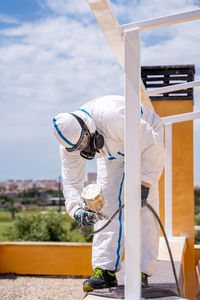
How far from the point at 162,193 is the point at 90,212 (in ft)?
8.58

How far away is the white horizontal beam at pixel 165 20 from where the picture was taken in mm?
1613

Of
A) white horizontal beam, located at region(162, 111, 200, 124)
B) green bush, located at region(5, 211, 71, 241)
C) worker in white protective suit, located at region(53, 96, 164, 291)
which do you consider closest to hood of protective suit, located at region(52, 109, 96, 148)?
worker in white protective suit, located at region(53, 96, 164, 291)

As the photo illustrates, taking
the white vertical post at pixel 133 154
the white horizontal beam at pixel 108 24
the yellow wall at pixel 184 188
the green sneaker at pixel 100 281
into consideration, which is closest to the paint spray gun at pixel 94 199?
the white vertical post at pixel 133 154

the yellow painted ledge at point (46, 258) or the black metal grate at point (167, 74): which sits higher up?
the black metal grate at point (167, 74)

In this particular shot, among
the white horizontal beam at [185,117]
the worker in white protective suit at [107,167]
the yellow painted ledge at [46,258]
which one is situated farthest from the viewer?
the yellow painted ledge at [46,258]

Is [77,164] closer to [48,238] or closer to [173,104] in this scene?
[173,104]

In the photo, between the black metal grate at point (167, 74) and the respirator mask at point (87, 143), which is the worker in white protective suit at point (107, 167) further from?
the black metal grate at point (167, 74)

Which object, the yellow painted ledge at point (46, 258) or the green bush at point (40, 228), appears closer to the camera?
the yellow painted ledge at point (46, 258)

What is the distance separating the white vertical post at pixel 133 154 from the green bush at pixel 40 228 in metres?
5.07

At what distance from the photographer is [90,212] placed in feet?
6.31

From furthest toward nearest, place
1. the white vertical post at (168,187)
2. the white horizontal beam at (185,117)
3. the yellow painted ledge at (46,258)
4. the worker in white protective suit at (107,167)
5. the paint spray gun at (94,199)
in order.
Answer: the yellow painted ledge at (46,258) → the white vertical post at (168,187) → the white horizontal beam at (185,117) → the worker in white protective suit at (107,167) → the paint spray gun at (94,199)

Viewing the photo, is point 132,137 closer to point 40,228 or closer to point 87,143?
point 87,143

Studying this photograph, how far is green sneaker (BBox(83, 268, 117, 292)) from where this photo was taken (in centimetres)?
208

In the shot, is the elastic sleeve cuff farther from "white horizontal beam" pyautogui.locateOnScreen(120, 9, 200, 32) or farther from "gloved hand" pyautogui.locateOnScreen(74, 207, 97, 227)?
"white horizontal beam" pyautogui.locateOnScreen(120, 9, 200, 32)
